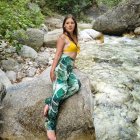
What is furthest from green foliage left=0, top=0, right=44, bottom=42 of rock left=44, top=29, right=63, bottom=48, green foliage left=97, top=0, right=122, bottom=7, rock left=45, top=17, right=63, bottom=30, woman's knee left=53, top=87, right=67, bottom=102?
green foliage left=97, top=0, right=122, bottom=7

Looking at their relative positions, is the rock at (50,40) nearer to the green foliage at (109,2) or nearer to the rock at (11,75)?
the rock at (11,75)

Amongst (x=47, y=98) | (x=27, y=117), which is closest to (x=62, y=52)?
(x=47, y=98)

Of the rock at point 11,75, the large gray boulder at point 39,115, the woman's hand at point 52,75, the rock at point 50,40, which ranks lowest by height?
the rock at point 50,40

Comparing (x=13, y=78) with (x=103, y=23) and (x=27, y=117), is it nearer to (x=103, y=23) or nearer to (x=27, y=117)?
(x=27, y=117)

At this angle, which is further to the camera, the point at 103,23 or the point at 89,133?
the point at 103,23

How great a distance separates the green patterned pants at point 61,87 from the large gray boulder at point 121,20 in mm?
8126

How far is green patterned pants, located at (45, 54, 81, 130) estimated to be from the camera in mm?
4844

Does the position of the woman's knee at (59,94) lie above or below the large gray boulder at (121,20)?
above

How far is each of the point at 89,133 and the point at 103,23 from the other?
8.89m

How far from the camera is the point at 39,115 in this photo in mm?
5000

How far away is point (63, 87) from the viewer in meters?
4.99

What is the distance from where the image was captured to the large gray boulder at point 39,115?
4.83m

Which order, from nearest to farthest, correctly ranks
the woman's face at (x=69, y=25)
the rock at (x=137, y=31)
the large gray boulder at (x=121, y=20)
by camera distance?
the woman's face at (x=69, y=25)
the rock at (x=137, y=31)
the large gray boulder at (x=121, y=20)

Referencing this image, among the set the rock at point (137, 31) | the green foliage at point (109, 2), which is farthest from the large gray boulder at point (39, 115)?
the green foliage at point (109, 2)
